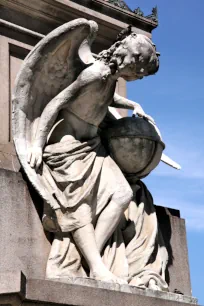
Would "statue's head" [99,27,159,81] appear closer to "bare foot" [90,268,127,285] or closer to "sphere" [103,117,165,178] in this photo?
"sphere" [103,117,165,178]

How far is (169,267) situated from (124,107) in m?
1.82

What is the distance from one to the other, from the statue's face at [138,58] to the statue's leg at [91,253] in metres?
1.64

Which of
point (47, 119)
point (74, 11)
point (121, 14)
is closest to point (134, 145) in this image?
point (47, 119)

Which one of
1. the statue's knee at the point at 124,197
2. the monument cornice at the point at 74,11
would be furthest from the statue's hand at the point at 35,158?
the monument cornice at the point at 74,11

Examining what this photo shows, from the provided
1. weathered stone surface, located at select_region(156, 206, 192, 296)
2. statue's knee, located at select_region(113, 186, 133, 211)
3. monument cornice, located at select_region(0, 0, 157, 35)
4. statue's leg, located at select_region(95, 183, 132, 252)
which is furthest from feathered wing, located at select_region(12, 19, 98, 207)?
weathered stone surface, located at select_region(156, 206, 192, 296)

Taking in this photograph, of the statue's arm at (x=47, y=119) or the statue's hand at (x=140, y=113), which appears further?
the statue's hand at (x=140, y=113)

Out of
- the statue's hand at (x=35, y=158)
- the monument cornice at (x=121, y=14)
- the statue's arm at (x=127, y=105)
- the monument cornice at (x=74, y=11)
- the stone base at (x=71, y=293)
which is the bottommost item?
the stone base at (x=71, y=293)

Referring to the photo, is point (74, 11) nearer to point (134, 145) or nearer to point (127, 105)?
point (127, 105)

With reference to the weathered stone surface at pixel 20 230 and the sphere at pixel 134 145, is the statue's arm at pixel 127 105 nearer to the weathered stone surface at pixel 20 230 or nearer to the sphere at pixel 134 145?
the sphere at pixel 134 145

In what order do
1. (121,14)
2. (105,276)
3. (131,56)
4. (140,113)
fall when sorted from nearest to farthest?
(105,276), (131,56), (140,113), (121,14)

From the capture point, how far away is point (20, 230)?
8734 mm

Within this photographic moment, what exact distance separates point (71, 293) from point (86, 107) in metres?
1.99

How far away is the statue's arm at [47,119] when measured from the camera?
29.3 ft

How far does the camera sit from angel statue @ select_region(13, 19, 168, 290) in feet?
28.9
